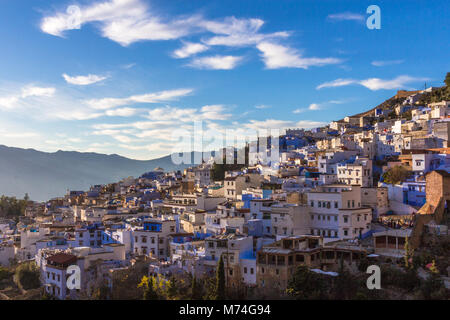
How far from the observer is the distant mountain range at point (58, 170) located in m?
111

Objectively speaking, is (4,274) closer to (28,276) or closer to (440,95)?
(28,276)

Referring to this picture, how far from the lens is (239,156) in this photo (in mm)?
46281

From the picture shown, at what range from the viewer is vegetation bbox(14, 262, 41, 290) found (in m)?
21.8

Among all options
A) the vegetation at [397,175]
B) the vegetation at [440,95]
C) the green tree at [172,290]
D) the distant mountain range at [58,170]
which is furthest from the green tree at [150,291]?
the distant mountain range at [58,170]

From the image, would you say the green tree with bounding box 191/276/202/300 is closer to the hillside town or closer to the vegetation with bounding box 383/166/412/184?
the hillside town

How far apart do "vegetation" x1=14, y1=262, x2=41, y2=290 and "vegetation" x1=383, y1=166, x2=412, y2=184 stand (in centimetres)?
1857

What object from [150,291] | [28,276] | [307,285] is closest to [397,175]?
[307,285]

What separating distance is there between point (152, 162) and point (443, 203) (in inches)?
4656

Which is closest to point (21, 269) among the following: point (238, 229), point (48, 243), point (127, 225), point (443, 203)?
point (48, 243)

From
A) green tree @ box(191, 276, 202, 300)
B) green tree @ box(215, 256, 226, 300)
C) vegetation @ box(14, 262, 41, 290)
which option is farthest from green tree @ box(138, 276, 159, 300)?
vegetation @ box(14, 262, 41, 290)

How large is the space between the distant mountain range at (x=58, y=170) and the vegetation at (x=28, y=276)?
79.8 m

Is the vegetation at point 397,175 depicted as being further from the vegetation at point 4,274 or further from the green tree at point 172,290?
the vegetation at point 4,274
